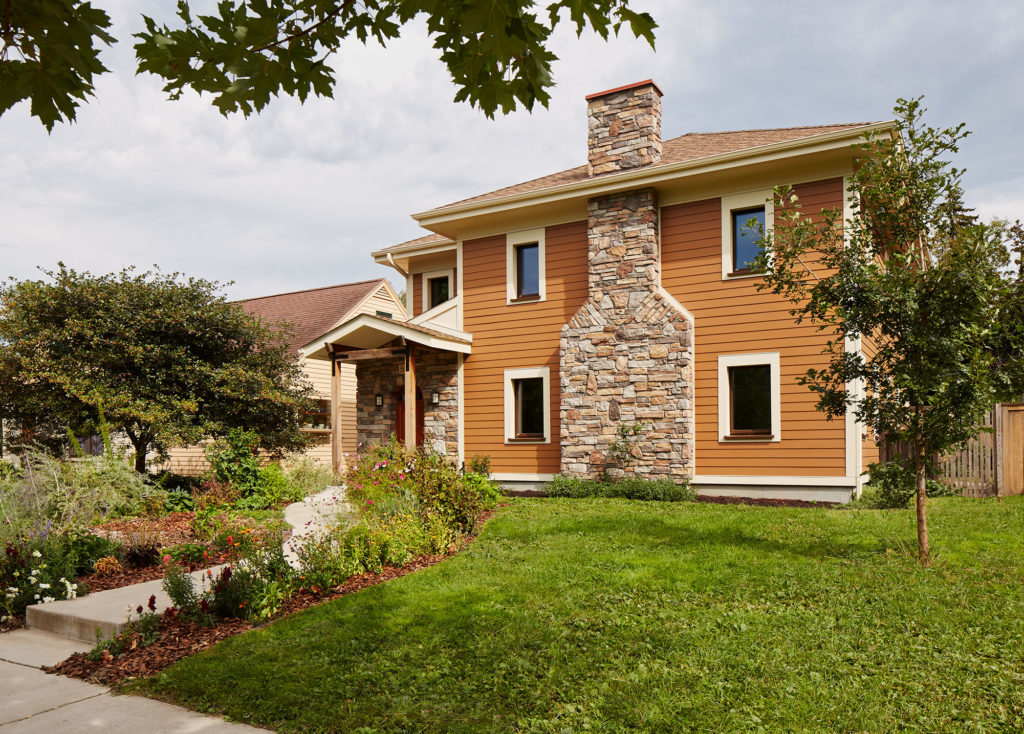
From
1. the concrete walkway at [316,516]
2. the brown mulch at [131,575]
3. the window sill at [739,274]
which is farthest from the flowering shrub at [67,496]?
the window sill at [739,274]

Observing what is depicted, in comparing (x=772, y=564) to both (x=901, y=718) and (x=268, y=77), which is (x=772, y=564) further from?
(x=268, y=77)

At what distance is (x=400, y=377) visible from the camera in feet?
51.6

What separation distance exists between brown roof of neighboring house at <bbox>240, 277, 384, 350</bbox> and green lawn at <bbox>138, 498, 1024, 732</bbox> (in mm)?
15867

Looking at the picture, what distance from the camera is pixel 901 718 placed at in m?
3.55

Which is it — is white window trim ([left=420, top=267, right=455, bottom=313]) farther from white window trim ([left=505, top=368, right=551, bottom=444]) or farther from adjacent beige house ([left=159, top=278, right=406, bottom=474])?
white window trim ([left=505, top=368, right=551, bottom=444])

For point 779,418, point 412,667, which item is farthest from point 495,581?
point 779,418

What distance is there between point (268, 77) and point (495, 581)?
4.71 meters

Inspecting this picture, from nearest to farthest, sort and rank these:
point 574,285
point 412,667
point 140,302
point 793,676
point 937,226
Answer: point 793,676, point 412,667, point 937,226, point 140,302, point 574,285

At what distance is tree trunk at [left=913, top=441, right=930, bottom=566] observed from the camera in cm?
647

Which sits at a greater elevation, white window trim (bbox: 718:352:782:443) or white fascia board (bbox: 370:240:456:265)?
white fascia board (bbox: 370:240:456:265)

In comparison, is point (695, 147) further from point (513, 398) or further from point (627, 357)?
point (513, 398)

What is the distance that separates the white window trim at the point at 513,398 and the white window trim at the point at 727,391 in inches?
139

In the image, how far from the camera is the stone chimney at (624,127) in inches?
523

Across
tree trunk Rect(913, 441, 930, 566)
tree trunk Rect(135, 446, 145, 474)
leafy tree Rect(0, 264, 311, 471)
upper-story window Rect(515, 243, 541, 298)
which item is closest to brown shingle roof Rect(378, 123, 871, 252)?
upper-story window Rect(515, 243, 541, 298)
